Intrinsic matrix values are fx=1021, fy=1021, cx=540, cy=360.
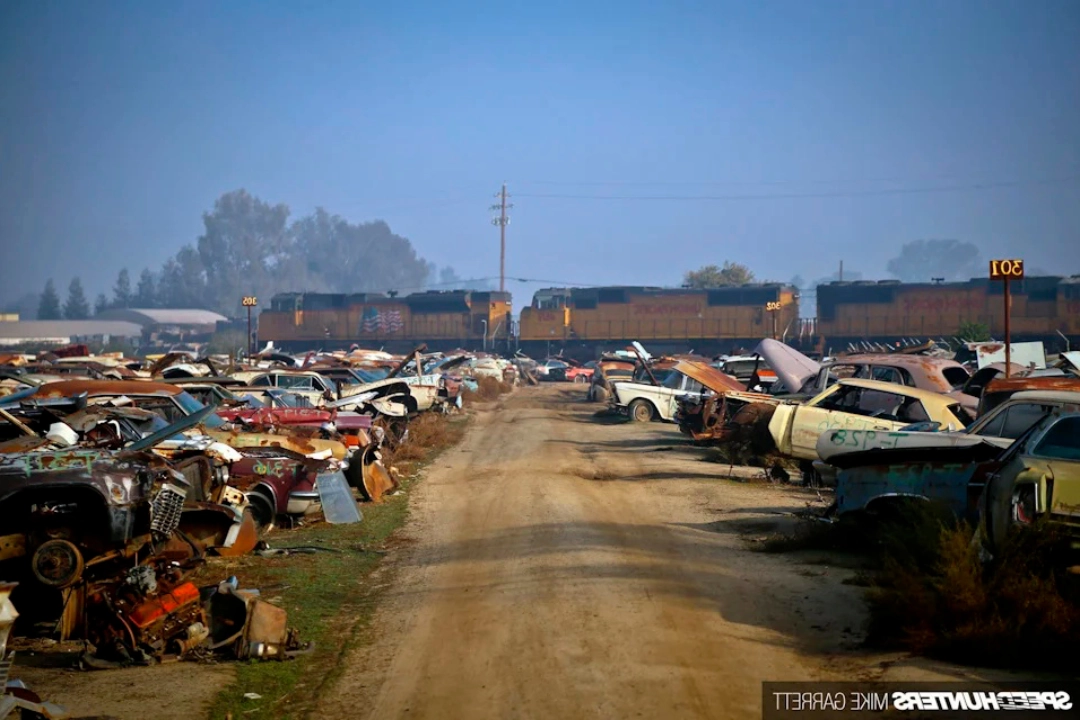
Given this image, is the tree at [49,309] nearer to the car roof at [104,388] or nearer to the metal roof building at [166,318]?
the metal roof building at [166,318]

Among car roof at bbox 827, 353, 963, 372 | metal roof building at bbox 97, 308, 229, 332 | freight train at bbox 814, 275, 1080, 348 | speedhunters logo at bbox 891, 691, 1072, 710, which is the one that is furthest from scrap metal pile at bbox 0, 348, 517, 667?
metal roof building at bbox 97, 308, 229, 332

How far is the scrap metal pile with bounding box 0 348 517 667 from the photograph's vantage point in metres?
7.17

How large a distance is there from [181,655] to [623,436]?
17.1 m

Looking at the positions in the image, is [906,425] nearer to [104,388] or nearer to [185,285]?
[104,388]

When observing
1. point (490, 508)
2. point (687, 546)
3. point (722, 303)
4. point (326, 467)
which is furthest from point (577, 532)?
point (722, 303)

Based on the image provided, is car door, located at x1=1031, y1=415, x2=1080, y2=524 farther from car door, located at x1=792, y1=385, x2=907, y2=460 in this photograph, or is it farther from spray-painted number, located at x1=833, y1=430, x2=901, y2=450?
car door, located at x1=792, y1=385, x2=907, y2=460

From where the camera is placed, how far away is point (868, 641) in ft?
22.5

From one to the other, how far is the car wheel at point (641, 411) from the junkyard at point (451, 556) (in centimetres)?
1128

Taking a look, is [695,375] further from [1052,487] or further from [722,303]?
Result: [722,303]

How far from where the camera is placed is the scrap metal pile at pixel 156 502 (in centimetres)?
717

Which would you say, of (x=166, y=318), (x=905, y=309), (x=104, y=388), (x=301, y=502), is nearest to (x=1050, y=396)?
(x=301, y=502)

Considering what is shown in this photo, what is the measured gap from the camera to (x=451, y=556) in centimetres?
A: 1027

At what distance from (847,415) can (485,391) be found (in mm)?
26494

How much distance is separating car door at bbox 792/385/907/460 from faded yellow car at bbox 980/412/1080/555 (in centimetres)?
614
